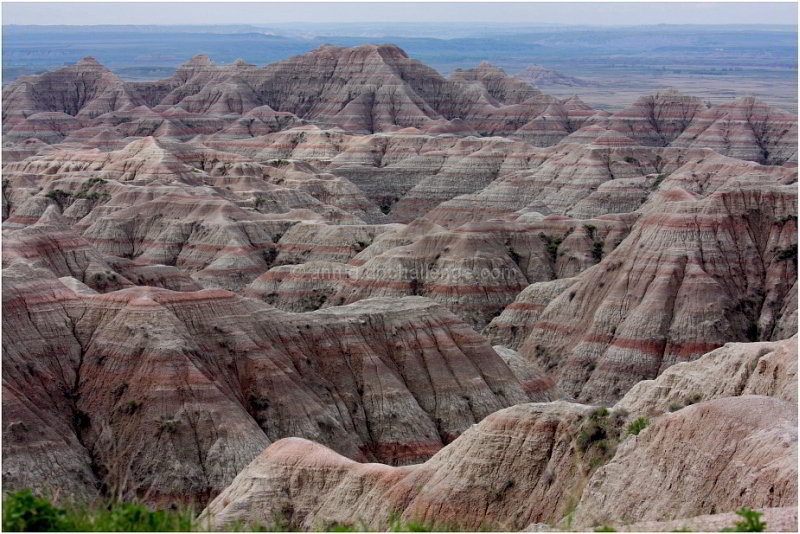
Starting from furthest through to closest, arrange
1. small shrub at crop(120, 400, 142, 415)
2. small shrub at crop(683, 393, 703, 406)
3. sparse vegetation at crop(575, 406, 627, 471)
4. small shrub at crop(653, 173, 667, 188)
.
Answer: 1. small shrub at crop(653, 173, 667, 188)
2. small shrub at crop(120, 400, 142, 415)
3. small shrub at crop(683, 393, 703, 406)
4. sparse vegetation at crop(575, 406, 627, 471)

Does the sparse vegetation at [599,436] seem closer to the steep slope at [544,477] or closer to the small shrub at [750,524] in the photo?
the steep slope at [544,477]

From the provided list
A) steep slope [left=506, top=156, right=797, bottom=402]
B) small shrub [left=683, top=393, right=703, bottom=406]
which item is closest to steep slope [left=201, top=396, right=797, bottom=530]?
small shrub [left=683, top=393, right=703, bottom=406]

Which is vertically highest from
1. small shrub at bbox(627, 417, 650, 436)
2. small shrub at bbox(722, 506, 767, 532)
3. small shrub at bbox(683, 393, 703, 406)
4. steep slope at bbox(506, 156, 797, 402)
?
small shrub at bbox(722, 506, 767, 532)

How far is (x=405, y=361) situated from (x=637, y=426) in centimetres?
3131

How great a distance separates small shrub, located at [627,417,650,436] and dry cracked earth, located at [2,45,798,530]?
0.48 m

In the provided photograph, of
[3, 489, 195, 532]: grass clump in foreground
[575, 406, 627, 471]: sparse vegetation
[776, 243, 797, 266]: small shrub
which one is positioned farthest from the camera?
[776, 243, 797, 266]: small shrub

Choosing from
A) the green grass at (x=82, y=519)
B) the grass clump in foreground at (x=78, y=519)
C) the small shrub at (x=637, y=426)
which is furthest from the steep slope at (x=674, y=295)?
the grass clump in foreground at (x=78, y=519)

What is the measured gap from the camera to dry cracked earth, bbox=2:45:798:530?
161ft

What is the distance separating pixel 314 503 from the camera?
5288cm

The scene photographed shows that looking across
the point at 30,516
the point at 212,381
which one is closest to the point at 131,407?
the point at 212,381

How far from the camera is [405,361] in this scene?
80.9 m

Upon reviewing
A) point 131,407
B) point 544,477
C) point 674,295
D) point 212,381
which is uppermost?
point 544,477

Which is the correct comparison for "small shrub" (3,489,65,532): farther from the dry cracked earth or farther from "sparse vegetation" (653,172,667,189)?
"sparse vegetation" (653,172,667,189)

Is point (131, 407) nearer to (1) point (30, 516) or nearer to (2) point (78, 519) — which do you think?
(1) point (30, 516)
